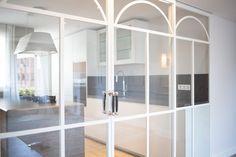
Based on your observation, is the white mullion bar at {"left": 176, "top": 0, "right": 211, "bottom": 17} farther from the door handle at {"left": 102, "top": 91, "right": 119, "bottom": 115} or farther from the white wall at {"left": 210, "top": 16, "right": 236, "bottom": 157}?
the door handle at {"left": 102, "top": 91, "right": 119, "bottom": 115}

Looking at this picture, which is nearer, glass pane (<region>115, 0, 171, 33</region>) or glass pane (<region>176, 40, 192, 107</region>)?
glass pane (<region>115, 0, 171, 33</region>)

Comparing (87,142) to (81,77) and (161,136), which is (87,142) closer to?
(81,77)

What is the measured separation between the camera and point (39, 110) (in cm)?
168

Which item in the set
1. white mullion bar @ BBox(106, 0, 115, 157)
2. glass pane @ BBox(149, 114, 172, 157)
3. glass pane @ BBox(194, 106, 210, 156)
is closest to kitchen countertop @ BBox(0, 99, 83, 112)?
white mullion bar @ BBox(106, 0, 115, 157)

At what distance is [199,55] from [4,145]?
2.71 metres

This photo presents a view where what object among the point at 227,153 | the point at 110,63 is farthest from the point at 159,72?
the point at 227,153

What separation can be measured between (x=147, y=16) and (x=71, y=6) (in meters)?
1.12

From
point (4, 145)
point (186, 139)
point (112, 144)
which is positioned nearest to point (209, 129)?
point (186, 139)

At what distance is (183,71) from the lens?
2.96 meters

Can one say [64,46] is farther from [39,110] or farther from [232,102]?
[232,102]

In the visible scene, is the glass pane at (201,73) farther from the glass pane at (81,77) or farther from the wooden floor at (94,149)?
the wooden floor at (94,149)

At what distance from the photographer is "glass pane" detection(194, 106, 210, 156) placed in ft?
9.95

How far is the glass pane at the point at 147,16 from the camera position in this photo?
2260 millimetres

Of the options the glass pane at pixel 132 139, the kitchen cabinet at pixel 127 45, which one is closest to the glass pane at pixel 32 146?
the glass pane at pixel 132 139
